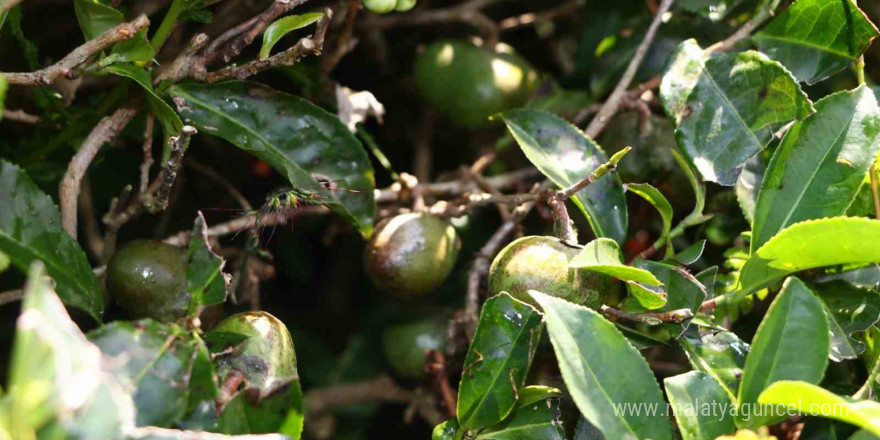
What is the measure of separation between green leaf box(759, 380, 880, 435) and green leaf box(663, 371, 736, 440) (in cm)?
7

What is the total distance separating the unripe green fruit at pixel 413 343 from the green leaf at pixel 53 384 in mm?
737

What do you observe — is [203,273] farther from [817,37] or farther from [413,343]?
[817,37]

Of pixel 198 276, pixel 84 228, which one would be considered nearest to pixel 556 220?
pixel 198 276

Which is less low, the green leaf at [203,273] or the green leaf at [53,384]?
the green leaf at [53,384]

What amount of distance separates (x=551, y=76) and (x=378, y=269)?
2.01 ft

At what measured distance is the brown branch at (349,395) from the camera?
151 centimetres

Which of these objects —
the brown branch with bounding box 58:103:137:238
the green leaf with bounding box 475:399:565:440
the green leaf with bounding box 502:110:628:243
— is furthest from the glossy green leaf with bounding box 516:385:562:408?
the brown branch with bounding box 58:103:137:238

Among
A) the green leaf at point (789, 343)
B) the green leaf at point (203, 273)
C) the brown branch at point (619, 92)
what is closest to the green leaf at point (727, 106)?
the brown branch at point (619, 92)

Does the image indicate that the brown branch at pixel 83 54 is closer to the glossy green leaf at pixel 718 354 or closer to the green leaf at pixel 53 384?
the green leaf at pixel 53 384

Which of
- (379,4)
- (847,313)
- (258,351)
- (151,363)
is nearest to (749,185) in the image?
(847,313)

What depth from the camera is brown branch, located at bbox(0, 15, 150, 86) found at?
3.05 feet

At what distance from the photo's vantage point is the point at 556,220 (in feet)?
3.47

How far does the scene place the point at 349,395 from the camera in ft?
5.03

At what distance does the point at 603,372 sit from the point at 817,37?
25.4 inches
